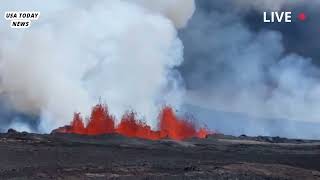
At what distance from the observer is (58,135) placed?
98.4 m

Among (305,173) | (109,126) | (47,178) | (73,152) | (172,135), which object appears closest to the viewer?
(47,178)

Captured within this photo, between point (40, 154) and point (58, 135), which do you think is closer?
point (40, 154)

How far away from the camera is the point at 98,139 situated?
99875 mm

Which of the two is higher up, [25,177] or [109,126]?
[109,126]

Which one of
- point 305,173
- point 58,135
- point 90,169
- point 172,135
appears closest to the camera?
point 90,169

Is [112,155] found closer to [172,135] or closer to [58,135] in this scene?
[58,135]

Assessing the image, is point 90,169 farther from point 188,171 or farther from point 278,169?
point 278,169

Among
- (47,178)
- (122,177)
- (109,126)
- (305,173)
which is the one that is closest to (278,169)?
(305,173)

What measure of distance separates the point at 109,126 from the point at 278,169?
252 ft

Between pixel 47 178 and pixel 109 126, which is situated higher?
pixel 109 126

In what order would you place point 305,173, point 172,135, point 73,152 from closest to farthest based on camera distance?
point 305,173
point 73,152
point 172,135

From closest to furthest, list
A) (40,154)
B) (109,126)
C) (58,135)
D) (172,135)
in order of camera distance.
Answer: (40,154) → (58,135) → (109,126) → (172,135)

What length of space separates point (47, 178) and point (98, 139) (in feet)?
198

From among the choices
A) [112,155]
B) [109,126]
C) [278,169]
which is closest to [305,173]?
[278,169]
